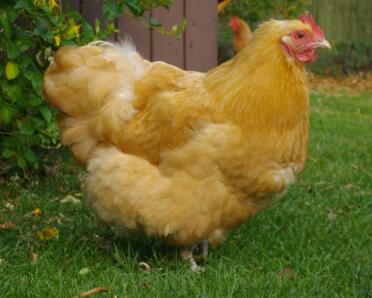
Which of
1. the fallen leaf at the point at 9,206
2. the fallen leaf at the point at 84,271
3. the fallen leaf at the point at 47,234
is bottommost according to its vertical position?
the fallen leaf at the point at 9,206

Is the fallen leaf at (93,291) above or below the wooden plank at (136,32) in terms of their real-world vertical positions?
below

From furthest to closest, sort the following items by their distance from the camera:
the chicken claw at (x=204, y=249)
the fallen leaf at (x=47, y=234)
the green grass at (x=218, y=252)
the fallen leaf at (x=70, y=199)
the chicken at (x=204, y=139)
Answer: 1. the fallen leaf at (x=70, y=199)
2. the fallen leaf at (x=47, y=234)
3. the chicken claw at (x=204, y=249)
4. the chicken at (x=204, y=139)
5. the green grass at (x=218, y=252)

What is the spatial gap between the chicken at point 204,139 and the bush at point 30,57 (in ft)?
2.52

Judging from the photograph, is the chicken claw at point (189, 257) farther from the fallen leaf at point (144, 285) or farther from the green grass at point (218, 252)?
the fallen leaf at point (144, 285)

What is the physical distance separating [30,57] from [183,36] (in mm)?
2409

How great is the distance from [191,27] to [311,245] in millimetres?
3251

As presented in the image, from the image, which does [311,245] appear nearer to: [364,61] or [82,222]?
[82,222]

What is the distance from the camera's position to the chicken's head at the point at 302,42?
3855 mm

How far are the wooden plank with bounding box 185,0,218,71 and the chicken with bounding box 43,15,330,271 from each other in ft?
10.1

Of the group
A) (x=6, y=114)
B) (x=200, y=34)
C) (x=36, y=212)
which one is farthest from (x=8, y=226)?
(x=200, y=34)

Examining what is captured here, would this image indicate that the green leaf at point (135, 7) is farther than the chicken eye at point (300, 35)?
Yes

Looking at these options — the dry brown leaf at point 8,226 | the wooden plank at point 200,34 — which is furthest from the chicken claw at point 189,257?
the wooden plank at point 200,34

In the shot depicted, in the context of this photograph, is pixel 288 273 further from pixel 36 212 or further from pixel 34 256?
pixel 36 212

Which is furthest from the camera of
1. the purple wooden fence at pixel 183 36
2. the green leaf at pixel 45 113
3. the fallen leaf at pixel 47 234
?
the purple wooden fence at pixel 183 36
